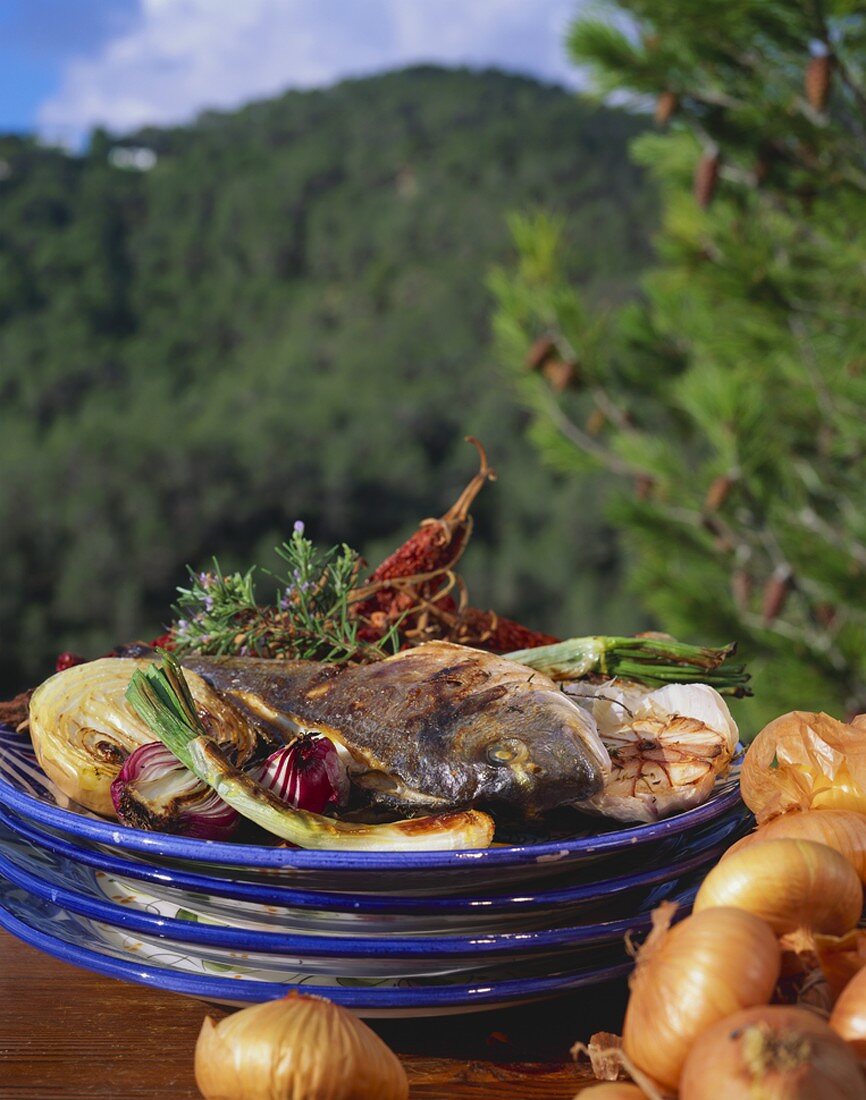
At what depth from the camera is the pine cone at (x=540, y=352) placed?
359 cm

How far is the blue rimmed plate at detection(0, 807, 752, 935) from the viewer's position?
2.19 feet

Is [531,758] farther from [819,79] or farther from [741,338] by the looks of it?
[741,338]

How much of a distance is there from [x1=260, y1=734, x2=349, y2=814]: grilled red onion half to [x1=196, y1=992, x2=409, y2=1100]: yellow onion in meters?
0.26

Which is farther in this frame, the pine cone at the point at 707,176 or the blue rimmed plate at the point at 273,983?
the pine cone at the point at 707,176

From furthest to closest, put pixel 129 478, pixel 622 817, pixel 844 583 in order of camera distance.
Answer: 1. pixel 129 478
2. pixel 844 583
3. pixel 622 817

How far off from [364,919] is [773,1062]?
31 cm

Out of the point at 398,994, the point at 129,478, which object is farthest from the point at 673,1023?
the point at 129,478

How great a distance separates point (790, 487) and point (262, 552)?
36.8ft

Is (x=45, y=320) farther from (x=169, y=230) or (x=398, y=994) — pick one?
A: (x=398, y=994)

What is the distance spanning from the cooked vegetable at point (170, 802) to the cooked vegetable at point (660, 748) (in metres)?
0.28

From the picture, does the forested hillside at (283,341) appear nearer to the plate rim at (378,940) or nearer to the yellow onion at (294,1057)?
the plate rim at (378,940)

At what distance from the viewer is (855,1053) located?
50cm

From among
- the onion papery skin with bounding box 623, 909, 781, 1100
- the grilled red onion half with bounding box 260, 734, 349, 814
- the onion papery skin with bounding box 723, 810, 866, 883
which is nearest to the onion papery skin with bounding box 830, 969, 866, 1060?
the onion papery skin with bounding box 623, 909, 781, 1100

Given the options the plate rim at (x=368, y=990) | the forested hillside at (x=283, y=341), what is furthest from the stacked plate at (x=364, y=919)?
the forested hillside at (x=283, y=341)
